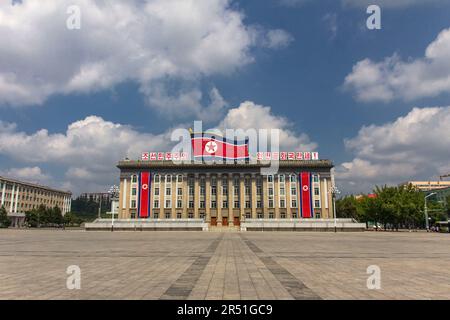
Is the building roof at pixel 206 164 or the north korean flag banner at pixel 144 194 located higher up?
the building roof at pixel 206 164

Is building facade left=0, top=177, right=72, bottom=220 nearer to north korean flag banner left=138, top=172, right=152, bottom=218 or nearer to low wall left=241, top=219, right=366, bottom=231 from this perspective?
north korean flag banner left=138, top=172, right=152, bottom=218

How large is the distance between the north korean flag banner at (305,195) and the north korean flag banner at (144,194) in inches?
1474

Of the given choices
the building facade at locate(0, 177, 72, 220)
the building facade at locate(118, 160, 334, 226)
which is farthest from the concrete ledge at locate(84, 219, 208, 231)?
the building facade at locate(0, 177, 72, 220)

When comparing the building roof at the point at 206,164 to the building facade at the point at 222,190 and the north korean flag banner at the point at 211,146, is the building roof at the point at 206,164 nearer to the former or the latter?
the building facade at the point at 222,190

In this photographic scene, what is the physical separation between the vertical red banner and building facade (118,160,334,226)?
77 cm

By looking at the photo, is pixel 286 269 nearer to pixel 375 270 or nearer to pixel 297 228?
pixel 375 270

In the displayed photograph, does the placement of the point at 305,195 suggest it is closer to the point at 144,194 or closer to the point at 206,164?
the point at 206,164

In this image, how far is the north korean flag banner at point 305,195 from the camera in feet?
250

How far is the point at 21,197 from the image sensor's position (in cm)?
11044

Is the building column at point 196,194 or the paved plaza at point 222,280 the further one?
the building column at point 196,194

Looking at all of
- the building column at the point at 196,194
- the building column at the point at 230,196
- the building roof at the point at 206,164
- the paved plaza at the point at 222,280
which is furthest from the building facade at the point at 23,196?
the paved plaza at the point at 222,280
